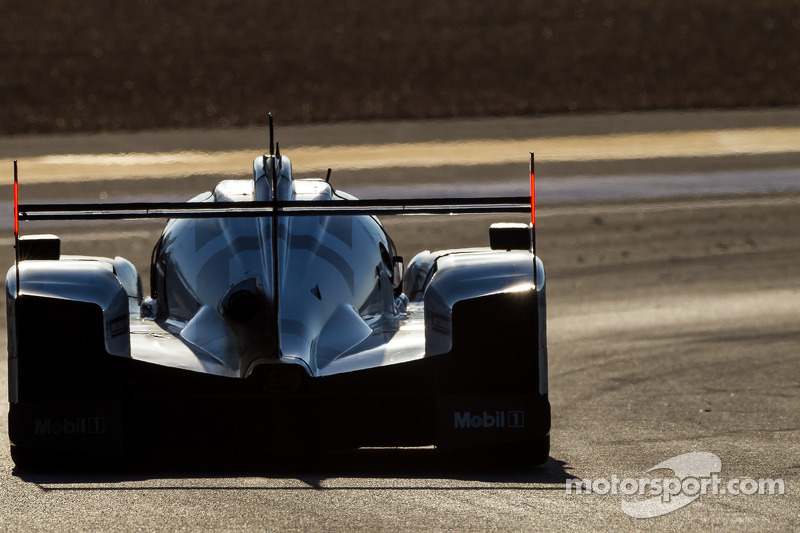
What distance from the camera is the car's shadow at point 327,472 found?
615 cm

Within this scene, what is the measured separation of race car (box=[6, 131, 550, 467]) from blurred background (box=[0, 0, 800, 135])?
2042 centimetres

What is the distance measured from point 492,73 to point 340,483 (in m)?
26.3

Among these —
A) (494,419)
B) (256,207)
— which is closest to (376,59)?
(256,207)

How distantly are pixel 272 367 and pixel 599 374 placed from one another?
3.91 meters

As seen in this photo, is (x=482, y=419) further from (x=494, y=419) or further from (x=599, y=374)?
(x=599, y=374)

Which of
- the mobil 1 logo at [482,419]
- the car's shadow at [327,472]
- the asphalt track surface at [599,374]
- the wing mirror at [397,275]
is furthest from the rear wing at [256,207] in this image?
the wing mirror at [397,275]

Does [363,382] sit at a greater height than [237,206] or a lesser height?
lesser

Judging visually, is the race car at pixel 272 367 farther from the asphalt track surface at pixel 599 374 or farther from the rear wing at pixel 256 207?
the asphalt track surface at pixel 599 374

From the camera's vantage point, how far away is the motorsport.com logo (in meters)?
6.70

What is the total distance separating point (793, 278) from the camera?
45.0 ft

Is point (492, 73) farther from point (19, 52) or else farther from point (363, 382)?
point (363, 382)

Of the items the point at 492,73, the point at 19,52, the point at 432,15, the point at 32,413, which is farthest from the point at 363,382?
the point at 432,15

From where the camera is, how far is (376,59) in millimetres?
33500

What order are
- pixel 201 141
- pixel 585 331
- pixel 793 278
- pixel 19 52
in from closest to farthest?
1. pixel 585 331
2. pixel 793 278
3. pixel 201 141
4. pixel 19 52
